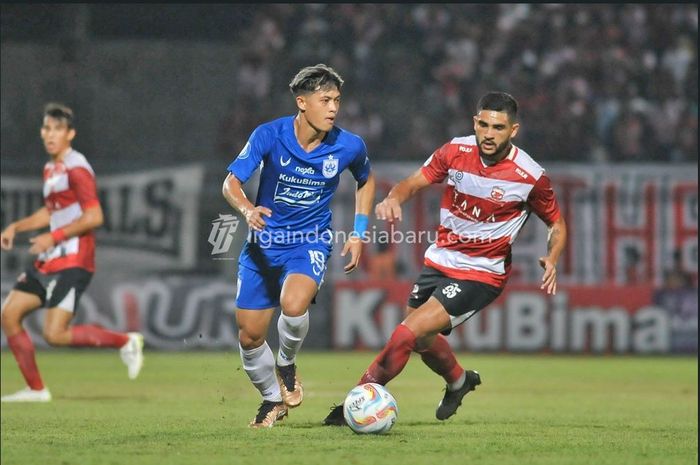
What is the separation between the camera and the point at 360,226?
8.01m

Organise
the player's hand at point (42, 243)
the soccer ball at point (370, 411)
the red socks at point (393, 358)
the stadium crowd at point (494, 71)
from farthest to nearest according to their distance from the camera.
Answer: the stadium crowd at point (494, 71)
the player's hand at point (42, 243)
the red socks at point (393, 358)
the soccer ball at point (370, 411)

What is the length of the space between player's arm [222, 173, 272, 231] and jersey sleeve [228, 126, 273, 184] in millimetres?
49

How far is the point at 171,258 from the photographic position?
16984mm

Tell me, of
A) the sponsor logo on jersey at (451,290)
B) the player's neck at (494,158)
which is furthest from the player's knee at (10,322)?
the player's neck at (494,158)

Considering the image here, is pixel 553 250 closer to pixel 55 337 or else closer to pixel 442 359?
pixel 442 359

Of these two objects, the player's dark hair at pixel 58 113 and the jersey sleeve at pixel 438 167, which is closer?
the jersey sleeve at pixel 438 167

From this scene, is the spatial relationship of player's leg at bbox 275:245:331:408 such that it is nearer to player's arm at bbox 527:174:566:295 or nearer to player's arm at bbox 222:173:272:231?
player's arm at bbox 222:173:272:231

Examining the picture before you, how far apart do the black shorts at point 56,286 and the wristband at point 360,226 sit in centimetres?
363

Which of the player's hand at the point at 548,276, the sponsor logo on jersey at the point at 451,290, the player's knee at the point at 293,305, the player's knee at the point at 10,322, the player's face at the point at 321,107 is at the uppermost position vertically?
the player's face at the point at 321,107

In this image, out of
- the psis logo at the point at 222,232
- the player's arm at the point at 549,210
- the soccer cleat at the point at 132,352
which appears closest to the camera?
the player's arm at the point at 549,210

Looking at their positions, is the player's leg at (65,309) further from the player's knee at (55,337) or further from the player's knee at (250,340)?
the player's knee at (250,340)

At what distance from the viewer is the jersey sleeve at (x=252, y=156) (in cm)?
775

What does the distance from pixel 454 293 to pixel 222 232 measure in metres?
8.38

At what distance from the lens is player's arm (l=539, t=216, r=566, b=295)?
7758 mm
